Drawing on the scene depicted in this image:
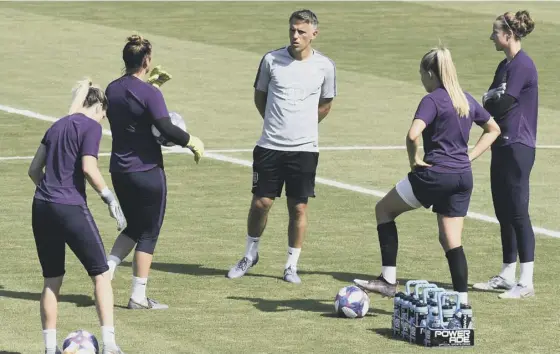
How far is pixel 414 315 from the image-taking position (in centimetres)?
1193

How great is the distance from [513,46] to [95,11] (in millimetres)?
26386

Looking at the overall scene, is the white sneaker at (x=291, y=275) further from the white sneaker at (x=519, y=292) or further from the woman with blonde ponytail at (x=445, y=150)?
the white sneaker at (x=519, y=292)

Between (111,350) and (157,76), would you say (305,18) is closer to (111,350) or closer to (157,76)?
(157,76)

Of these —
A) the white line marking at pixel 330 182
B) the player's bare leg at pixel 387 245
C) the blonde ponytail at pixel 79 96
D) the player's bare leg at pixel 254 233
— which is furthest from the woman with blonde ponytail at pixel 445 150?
the white line marking at pixel 330 182

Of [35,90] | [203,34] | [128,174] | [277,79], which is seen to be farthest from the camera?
[203,34]

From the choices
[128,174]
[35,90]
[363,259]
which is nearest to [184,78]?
[35,90]

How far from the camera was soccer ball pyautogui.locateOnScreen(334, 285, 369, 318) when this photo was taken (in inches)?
503

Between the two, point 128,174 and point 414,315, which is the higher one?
point 128,174

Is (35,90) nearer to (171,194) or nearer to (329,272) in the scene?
(171,194)

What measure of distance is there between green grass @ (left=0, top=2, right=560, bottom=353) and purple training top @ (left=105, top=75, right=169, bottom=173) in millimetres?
1314

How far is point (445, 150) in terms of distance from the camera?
12508 mm

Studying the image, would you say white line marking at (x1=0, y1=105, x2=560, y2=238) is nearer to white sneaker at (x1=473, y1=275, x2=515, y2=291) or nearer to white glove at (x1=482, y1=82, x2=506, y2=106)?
white sneaker at (x1=473, y1=275, x2=515, y2=291)

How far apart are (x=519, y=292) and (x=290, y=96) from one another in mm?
2890

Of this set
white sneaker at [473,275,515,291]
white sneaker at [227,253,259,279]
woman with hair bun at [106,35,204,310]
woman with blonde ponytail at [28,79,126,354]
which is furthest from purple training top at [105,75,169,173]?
white sneaker at [473,275,515,291]
